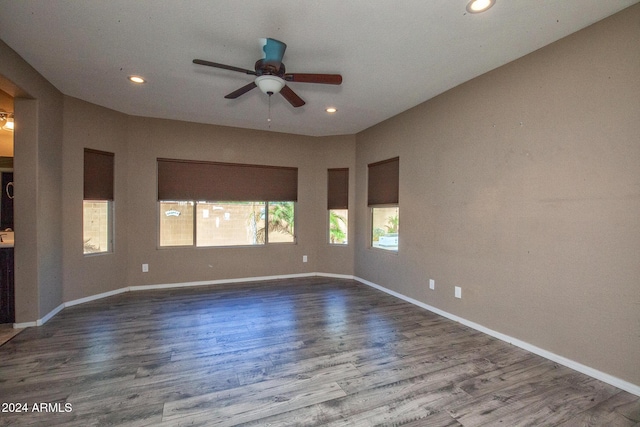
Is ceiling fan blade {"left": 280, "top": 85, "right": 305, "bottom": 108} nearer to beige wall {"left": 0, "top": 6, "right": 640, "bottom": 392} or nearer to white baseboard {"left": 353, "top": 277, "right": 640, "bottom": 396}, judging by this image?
beige wall {"left": 0, "top": 6, "right": 640, "bottom": 392}

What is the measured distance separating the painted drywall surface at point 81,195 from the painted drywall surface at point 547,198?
447 cm

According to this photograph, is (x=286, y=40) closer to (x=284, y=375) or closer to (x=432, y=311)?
(x=284, y=375)

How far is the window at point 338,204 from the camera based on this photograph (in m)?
5.57

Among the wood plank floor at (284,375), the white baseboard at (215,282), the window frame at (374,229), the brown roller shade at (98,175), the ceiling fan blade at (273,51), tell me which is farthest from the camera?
the white baseboard at (215,282)

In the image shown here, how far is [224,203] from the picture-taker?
16.9ft

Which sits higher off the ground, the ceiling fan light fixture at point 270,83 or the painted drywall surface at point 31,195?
the ceiling fan light fixture at point 270,83

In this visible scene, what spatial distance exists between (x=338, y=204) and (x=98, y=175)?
12.6 ft

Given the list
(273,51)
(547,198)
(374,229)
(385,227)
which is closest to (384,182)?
(385,227)

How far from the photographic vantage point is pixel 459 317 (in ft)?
11.2

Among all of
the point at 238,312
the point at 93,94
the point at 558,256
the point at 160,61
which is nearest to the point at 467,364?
the point at 558,256

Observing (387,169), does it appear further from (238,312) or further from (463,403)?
(463,403)

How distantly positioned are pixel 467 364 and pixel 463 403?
1.87ft

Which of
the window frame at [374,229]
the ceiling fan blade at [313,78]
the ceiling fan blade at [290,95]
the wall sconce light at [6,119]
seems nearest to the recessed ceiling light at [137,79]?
the ceiling fan blade at [290,95]

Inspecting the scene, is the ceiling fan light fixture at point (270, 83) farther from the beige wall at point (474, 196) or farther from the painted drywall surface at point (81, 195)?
the painted drywall surface at point (81, 195)
